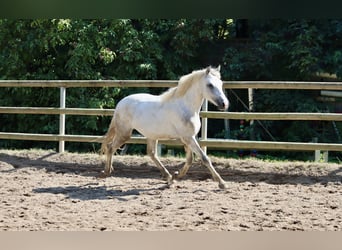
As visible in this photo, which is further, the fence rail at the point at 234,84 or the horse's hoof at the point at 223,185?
the fence rail at the point at 234,84

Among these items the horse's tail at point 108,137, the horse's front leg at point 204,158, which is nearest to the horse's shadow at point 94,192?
the horse's front leg at point 204,158

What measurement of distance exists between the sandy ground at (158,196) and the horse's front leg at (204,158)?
103 mm

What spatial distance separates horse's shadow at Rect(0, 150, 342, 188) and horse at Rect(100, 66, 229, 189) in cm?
59

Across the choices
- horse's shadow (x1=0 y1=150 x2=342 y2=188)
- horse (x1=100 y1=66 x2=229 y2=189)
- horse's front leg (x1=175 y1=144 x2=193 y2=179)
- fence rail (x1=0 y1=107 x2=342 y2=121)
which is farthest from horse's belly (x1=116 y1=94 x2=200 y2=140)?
fence rail (x1=0 y1=107 x2=342 y2=121)

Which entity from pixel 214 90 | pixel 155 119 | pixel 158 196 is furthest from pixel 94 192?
pixel 214 90

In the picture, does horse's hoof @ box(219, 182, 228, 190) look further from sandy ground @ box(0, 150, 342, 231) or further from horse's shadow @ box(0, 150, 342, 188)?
horse's shadow @ box(0, 150, 342, 188)

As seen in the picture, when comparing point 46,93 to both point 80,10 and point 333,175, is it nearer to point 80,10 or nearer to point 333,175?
point 333,175

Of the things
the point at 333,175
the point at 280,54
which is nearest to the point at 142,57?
the point at 280,54

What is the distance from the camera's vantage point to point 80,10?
47.9 inches

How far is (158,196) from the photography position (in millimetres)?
5051

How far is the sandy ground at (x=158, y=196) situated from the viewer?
3840 mm

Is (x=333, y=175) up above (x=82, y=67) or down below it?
below

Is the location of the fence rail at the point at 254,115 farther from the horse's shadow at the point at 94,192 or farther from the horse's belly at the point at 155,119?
the horse's shadow at the point at 94,192

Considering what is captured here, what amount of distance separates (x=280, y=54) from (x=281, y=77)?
57 cm
